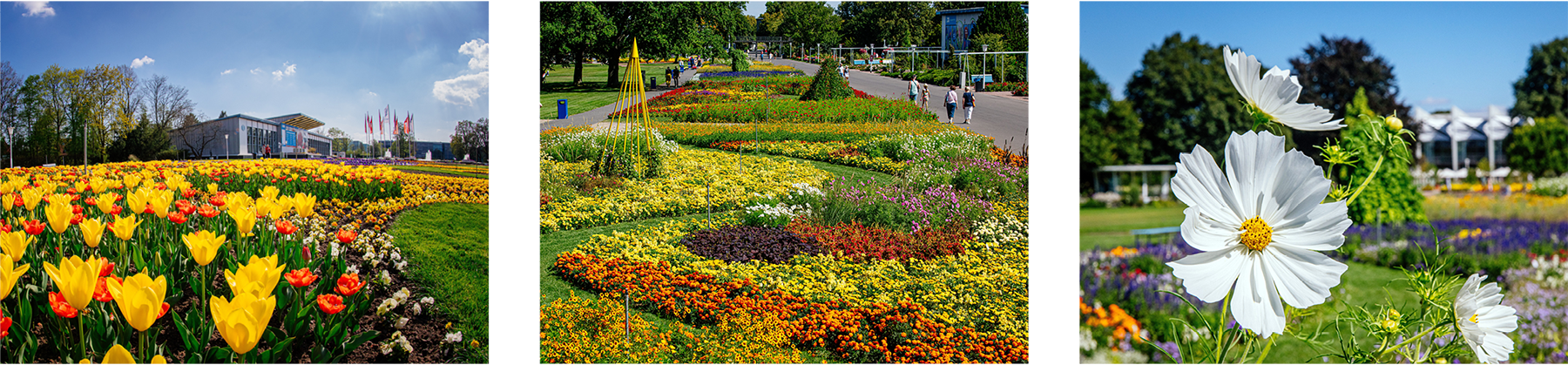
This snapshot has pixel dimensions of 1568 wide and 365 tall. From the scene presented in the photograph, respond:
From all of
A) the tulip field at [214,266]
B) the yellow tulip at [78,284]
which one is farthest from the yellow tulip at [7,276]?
the yellow tulip at [78,284]

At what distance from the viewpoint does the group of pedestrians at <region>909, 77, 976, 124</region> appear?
5.43 metres

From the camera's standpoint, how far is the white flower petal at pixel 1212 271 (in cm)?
72

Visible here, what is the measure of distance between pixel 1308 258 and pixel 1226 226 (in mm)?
82

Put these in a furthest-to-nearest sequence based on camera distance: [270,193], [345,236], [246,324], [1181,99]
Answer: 1. [1181,99]
2. [270,193]
3. [345,236]
4. [246,324]

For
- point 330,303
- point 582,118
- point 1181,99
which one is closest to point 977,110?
point 582,118

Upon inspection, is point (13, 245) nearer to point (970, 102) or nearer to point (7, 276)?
point (7, 276)

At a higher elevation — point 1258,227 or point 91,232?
point 1258,227

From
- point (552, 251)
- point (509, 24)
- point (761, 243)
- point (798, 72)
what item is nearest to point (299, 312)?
point (509, 24)

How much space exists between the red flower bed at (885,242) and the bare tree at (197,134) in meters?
2.97

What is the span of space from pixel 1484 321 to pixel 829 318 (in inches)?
99.7

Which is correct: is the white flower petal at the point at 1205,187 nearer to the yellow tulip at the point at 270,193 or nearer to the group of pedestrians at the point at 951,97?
the yellow tulip at the point at 270,193

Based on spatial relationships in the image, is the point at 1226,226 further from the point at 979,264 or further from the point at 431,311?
the point at 979,264

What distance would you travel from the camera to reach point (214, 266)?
93.0 inches

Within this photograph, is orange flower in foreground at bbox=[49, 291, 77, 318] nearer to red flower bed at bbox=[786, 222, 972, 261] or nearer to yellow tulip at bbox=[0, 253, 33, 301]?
yellow tulip at bbox=[0, 253, 33, 301]
